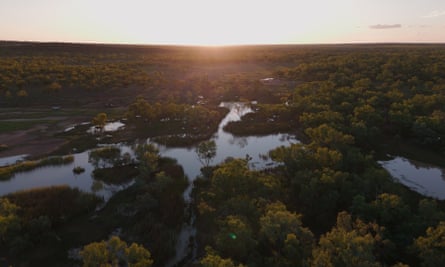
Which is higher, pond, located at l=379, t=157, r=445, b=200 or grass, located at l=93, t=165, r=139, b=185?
grass, located at l=93, t=165, r=139, b=185

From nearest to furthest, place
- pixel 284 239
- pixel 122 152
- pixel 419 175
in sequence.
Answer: pixel 284 239 → pixel 419 175 → pixel 122 152

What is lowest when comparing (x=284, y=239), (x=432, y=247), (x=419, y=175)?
(x=419, y=175)

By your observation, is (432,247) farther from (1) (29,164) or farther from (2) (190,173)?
(1) (29,164)

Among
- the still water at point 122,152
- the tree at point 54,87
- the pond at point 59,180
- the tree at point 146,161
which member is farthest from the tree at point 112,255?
the tree at point 54,87

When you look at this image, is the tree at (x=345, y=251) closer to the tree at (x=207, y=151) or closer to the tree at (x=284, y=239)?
the tree at (x=284, y=239)

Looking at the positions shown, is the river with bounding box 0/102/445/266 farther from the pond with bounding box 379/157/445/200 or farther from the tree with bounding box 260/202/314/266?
the tree with bounding box 260/202/314/266

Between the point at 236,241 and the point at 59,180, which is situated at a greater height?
the point at 236,241

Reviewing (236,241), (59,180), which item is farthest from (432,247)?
(59,180)

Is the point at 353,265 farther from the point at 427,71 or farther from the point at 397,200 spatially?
the point at 427,71

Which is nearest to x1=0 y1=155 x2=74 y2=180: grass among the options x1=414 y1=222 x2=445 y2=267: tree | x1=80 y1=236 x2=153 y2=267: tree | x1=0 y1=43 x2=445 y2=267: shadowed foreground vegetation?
x1=0 y1=43 x2=445 y2=267: shadowed foreground vegetation
